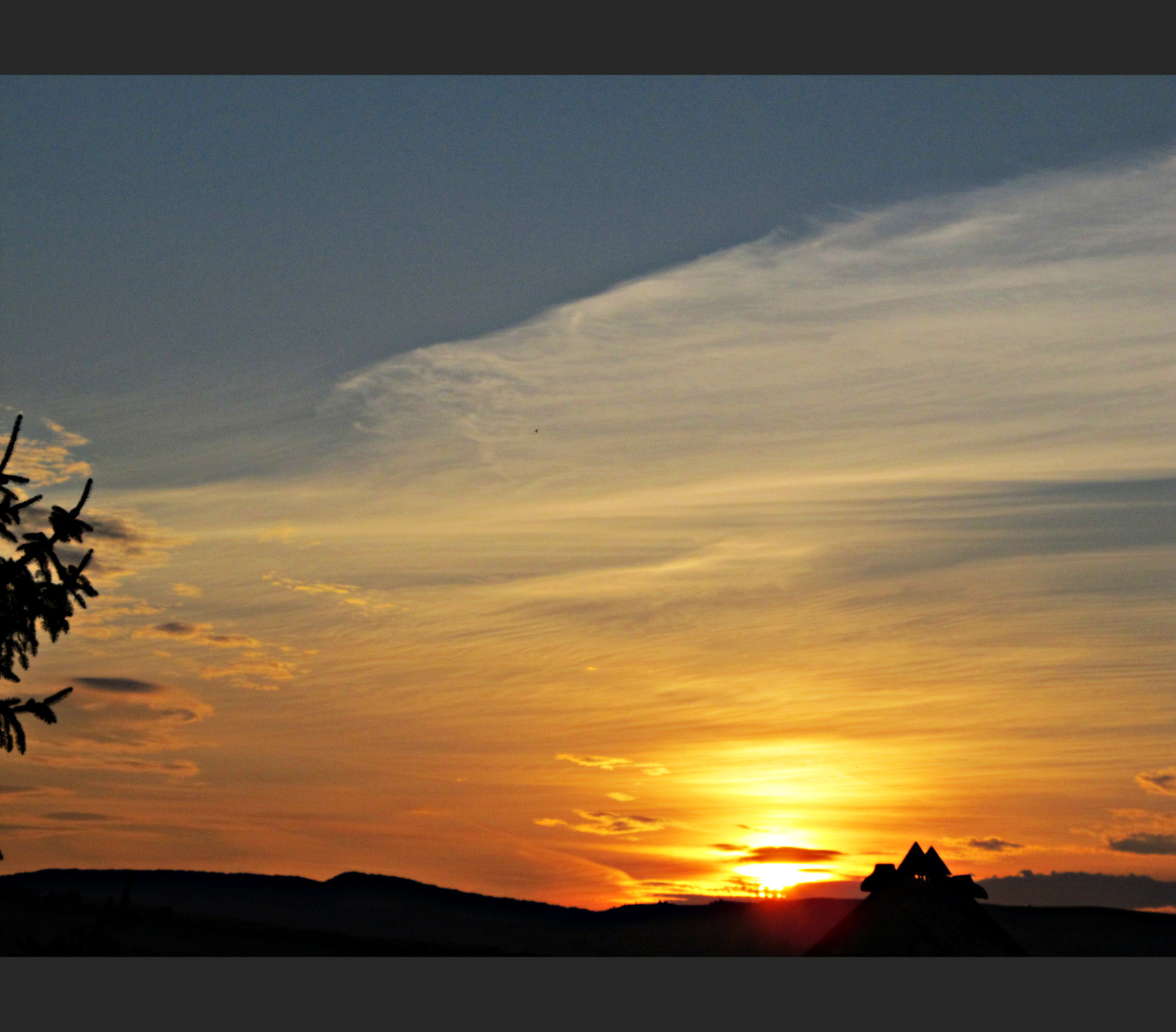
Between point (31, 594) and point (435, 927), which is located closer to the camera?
point (31, 594)

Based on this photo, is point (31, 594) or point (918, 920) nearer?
point (31, 594)

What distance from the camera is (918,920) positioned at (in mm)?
42531

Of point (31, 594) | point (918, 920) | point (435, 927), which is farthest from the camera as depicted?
point (435, 927)

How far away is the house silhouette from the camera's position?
41.6 meters

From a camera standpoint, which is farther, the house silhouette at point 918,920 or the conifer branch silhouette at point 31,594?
the house silhouette at point 918,920

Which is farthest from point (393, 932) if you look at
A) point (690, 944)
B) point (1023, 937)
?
point (1023, 937)

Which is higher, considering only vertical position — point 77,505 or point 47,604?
point 77,505

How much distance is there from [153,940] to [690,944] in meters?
39.4

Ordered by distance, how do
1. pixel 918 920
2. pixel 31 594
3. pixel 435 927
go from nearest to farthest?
pixel 31 594
pixel 918 920
pixel 435 927

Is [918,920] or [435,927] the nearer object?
[918,920]

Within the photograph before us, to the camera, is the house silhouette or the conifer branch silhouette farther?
the house silhouette

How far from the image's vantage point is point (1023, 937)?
6856 cm

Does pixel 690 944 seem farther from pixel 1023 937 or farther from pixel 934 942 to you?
pixel 934 942

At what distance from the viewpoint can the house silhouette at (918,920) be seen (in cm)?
4156
